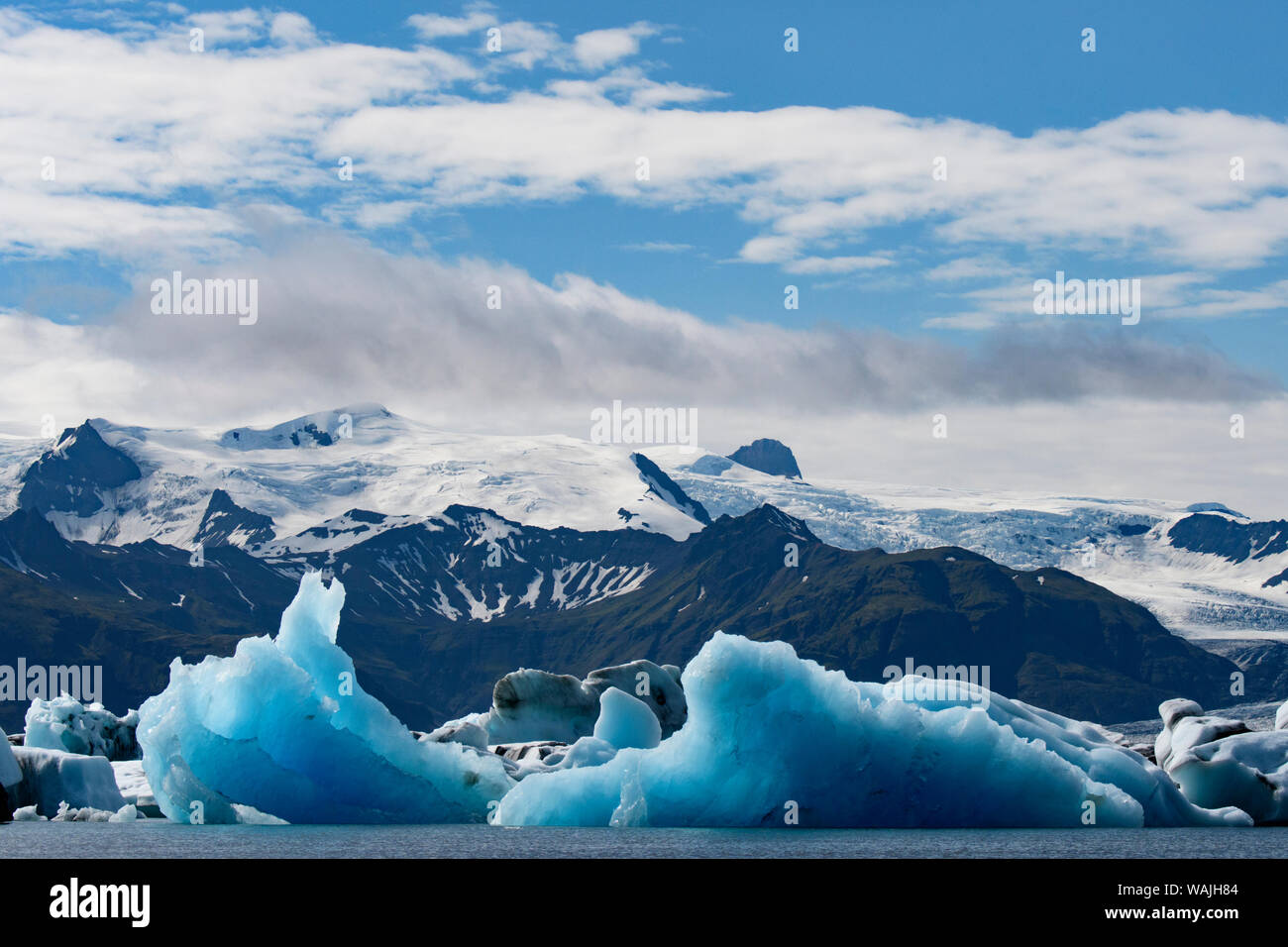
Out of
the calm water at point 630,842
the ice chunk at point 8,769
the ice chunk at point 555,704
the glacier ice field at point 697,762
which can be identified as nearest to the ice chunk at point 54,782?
the ice chunk at point 8,769

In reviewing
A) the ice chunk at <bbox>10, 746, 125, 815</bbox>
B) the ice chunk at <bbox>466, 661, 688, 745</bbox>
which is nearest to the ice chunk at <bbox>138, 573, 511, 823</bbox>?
the ice chunk at <bbox>10, 746, 125, 815</bbox>

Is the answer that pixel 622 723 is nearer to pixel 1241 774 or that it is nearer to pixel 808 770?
pixel 808 770

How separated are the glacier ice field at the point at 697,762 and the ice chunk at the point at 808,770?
50 mm

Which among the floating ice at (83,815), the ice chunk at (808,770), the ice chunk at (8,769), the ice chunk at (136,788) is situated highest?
the ice chunk at (808,770)

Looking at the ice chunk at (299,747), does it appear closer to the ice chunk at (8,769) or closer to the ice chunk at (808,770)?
the ice chunk at (808,770)

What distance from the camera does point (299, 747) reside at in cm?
4806

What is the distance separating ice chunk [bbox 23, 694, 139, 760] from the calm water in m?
32.4

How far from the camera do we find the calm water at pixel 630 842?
4041 centimetres

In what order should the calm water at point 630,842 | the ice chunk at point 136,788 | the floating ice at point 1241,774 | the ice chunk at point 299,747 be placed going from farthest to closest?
the ice chunk at point 136,788 → the floating ice at point 1241,774 → the ice chunk at point 299,747 → the calm water at point 630,842

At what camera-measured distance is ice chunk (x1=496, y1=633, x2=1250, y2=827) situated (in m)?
44.3

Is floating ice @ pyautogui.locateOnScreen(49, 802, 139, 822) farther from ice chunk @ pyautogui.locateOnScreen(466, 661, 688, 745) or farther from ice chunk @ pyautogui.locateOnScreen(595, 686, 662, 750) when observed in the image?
ice chunk @ pyautogui.locateOnScreen(466, 661, 688, 745)

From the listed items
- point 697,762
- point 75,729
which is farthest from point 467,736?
point 75,729

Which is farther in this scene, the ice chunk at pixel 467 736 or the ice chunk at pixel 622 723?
the ice chunk at pixel 467 736
